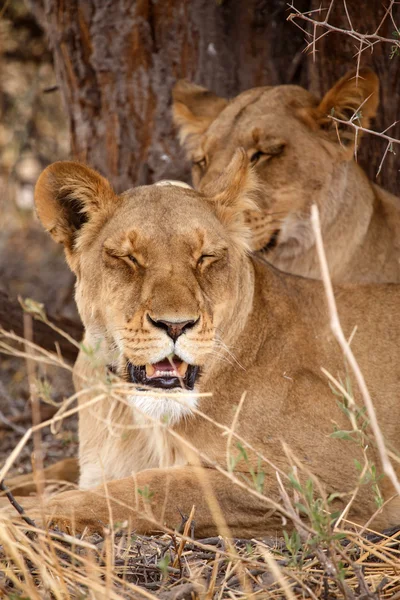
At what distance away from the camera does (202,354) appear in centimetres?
277

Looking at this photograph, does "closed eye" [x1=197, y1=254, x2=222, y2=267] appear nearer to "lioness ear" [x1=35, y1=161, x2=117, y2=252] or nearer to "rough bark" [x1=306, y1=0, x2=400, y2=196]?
"lioness ear" [x1=35, y1=161, x2=117, y2=252]

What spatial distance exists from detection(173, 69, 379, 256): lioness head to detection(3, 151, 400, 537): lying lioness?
1.97 ft

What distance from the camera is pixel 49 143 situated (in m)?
7.71

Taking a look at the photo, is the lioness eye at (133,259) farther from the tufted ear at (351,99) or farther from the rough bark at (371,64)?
the rough bark at (371,64)

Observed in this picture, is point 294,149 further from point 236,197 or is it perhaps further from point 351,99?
point 236,197

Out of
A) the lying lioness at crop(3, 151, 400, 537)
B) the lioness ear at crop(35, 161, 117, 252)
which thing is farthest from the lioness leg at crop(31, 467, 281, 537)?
the lioness ear at crop(35, 161, 117, 252)

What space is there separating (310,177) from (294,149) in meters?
0.15

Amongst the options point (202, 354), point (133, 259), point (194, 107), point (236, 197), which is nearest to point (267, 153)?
point (194, 107)

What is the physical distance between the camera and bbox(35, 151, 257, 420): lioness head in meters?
2.72

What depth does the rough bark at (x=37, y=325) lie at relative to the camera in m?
4.84

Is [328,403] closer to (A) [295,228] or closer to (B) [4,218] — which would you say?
(A) [295,228]

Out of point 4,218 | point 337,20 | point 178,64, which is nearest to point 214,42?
point 178,64

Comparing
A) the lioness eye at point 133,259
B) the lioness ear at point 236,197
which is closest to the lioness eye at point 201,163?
the lioness ear at point 236,197

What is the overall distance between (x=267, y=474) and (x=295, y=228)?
4.70 feet
